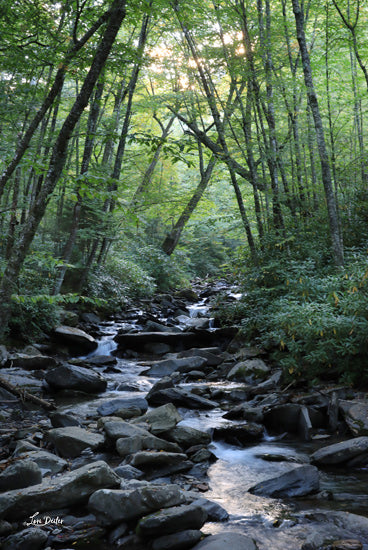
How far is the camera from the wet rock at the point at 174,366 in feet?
28.7

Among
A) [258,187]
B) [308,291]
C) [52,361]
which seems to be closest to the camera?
[308,291]

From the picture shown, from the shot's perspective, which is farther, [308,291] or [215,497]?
[308,291]

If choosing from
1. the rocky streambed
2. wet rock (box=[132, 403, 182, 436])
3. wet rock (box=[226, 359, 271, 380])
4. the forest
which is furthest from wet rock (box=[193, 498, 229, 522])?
wet rock (box=[226, 359, 271, 380])

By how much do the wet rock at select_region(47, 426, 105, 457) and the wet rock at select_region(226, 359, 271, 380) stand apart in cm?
372

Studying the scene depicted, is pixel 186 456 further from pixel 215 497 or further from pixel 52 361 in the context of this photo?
pixel 52 361

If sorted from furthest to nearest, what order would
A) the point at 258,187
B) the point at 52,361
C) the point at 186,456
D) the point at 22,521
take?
1. the point at 258,187
2. the point at 52,361
3. the point at 186,456
4. the point at 22,521

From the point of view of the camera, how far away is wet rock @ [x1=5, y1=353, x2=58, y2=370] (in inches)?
320

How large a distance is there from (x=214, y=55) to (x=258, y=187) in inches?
149

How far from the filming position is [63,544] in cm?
297

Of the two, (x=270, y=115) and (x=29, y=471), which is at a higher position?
(x=270, y=115)

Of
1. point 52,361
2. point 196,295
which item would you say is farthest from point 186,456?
point 196,295

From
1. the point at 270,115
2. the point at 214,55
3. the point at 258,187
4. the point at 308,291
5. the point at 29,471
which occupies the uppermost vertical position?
the point at 214,55

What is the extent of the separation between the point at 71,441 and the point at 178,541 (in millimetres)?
2108

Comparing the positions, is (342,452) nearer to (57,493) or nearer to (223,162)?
(57,493)
